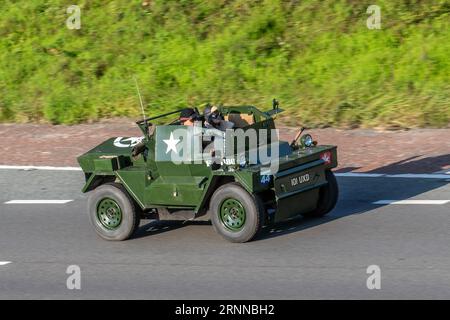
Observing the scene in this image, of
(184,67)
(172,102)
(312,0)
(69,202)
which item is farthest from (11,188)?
(312,0)

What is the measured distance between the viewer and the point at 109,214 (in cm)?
1112

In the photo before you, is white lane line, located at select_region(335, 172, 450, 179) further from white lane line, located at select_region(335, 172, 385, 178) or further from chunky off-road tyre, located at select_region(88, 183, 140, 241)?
chunky off-road tyre, located at select_region(88, 183, 140, 241)

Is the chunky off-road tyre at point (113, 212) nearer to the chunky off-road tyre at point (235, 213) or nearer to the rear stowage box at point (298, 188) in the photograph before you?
the chunky off-road tyre at point (235, 213)

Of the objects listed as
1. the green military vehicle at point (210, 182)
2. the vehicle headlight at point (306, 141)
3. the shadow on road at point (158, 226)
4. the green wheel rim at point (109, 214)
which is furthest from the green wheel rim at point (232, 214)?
the vehicle headlight at point (306, 141)

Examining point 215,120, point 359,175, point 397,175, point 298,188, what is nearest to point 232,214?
point 298,188

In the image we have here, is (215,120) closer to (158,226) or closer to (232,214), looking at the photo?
(232,214)

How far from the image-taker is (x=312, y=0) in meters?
19.6

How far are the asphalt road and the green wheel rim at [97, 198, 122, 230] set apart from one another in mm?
225

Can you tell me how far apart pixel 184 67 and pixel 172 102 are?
4.20 ft

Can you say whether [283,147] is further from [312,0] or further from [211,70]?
[312,0]

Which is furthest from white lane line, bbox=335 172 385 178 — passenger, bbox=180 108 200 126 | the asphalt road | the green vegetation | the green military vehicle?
passenger, bbox=180 108 200 126

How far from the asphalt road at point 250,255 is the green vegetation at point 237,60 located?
4457 mm

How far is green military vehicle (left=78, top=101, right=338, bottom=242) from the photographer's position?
10359 millimetres

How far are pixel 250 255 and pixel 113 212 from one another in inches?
75.2
